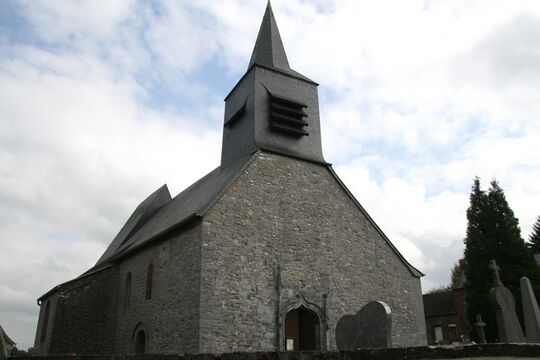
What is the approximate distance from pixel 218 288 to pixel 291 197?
4119 millimetres

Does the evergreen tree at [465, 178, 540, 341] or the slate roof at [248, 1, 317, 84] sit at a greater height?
the slate roof at [248, 1, 317, 84]

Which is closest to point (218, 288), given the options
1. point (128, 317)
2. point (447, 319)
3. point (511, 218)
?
point (128, 317)

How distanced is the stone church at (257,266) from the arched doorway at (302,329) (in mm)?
33

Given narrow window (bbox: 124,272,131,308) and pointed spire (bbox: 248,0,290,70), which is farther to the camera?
pointed spire (bbox: 248,0,290,70)

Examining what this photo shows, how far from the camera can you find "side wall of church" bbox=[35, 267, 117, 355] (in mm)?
16562

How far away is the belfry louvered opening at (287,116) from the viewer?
16186mm

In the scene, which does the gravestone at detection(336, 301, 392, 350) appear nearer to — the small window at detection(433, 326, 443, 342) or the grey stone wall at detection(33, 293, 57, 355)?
the grey stone wall at detection(33, 293, 57, 355)

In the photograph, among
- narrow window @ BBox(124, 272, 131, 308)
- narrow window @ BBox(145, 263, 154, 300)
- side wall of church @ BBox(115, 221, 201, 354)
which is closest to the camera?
side wall of church @ BBox(115, 221, 201, 354)

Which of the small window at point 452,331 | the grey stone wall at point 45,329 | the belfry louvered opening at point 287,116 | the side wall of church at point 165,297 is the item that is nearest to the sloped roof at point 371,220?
the belfry louvered opening at point 287,116

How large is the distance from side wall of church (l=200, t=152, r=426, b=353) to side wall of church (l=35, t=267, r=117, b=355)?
7.84 metres

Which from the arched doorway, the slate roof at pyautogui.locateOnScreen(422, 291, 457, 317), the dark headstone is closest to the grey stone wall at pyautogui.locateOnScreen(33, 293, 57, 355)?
the arched doorway

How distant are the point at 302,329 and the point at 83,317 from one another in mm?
8961

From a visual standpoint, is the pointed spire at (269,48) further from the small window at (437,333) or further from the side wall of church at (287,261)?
the small window at (437,333)

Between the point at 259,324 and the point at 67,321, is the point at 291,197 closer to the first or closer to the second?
the point at 259,324
